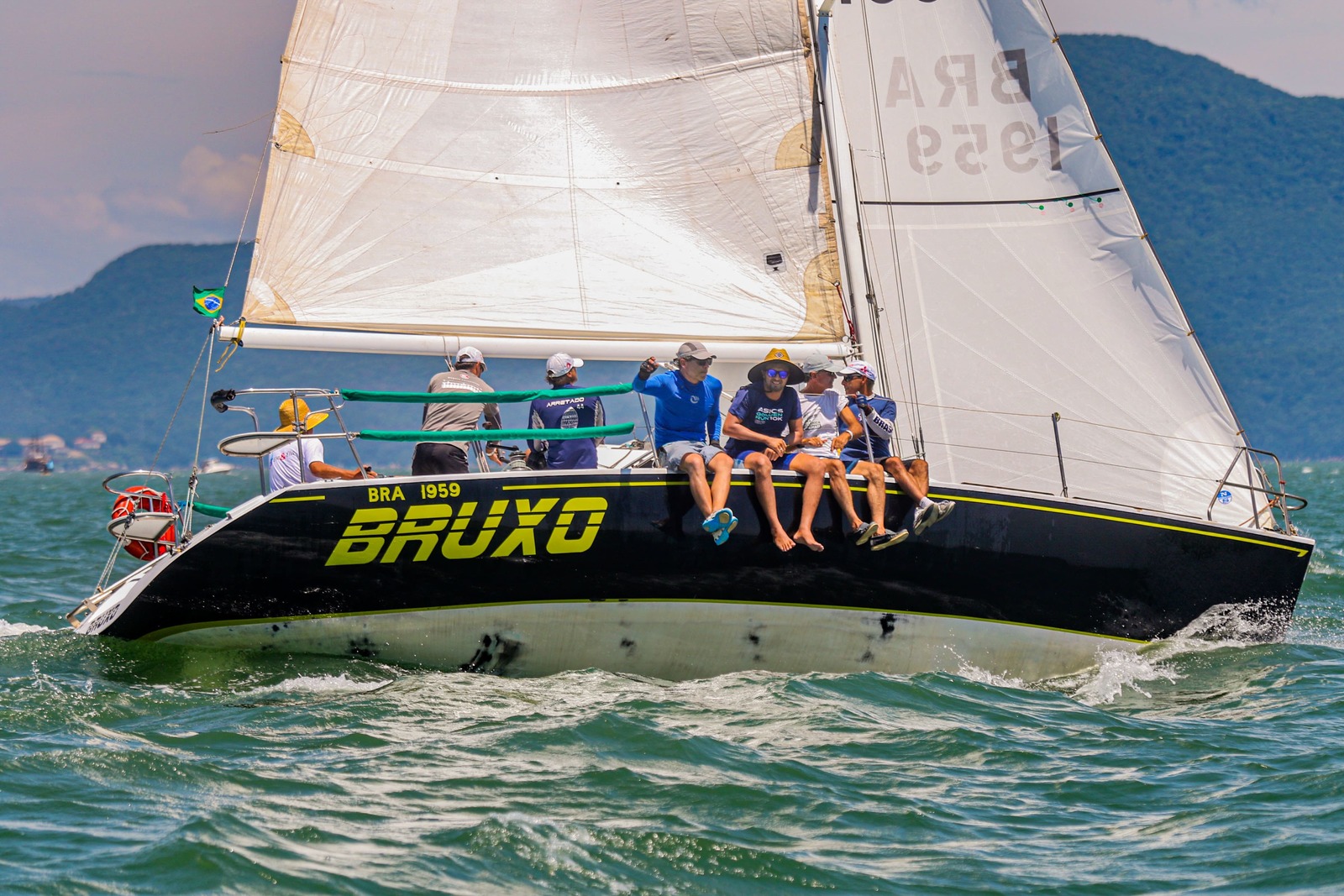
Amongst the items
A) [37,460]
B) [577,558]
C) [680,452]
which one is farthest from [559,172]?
[37,460]

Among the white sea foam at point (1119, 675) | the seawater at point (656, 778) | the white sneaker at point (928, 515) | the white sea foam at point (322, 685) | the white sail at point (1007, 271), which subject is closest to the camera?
the seawater at point (656, 778)

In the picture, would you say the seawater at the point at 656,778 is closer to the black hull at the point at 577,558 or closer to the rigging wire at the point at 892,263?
the black hull at the point at 577,558

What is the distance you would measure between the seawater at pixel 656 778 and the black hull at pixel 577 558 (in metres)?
0.42

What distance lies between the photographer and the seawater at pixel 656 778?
517 centimetres

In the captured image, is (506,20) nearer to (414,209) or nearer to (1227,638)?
(414,209)

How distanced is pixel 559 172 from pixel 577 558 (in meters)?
3.40

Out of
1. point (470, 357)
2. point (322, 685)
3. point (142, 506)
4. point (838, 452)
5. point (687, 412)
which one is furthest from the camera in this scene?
point (142, 506)

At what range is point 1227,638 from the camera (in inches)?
364

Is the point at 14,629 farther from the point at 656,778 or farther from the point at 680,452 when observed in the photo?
the point at 656,778

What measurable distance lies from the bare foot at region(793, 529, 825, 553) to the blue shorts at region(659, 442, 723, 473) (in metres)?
0.67

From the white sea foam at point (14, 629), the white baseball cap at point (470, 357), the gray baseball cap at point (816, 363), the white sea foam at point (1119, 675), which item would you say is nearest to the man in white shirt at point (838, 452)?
the gray baseball cap at point (816, 363)

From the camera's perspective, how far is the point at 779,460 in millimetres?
8492

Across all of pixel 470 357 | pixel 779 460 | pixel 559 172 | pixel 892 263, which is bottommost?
pixel 779 460

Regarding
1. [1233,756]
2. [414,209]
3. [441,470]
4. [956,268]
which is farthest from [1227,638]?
[414,209]
